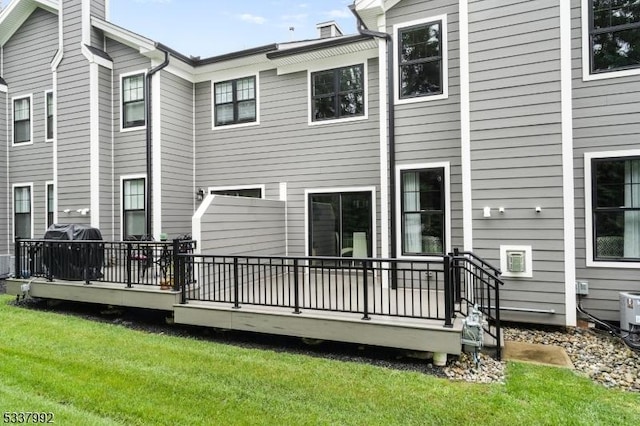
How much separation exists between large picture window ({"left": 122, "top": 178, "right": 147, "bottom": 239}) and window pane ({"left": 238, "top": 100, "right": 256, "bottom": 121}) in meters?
2.91

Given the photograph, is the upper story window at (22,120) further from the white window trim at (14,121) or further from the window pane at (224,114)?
the window pane at (224,114)

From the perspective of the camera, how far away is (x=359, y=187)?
8.22 m

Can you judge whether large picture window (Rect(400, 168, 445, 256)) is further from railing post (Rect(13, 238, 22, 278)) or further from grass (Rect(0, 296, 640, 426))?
railing post (Rect(13, 238, 22, 278))

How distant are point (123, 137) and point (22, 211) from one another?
14.4ft

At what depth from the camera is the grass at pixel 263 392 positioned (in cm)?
329

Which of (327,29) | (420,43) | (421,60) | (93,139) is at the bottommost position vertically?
(93,139)

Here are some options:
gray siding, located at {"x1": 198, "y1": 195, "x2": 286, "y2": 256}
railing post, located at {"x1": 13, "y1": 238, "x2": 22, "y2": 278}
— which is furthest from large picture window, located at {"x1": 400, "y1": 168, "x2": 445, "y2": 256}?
railing post, located at {"x1": 13, "y1": 238, "x2": 22, "y2": 278}

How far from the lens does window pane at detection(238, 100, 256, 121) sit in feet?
30.9

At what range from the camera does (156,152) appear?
9008 millimetres

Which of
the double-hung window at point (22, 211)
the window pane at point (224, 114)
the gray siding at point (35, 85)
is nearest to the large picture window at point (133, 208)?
the window pane at point (224, 114)

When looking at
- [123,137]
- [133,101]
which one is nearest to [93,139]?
[123,137]

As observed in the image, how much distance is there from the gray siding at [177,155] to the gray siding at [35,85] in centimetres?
392

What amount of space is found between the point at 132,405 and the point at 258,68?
7892mm

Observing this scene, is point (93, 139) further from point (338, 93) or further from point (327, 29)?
point (327, 29)
